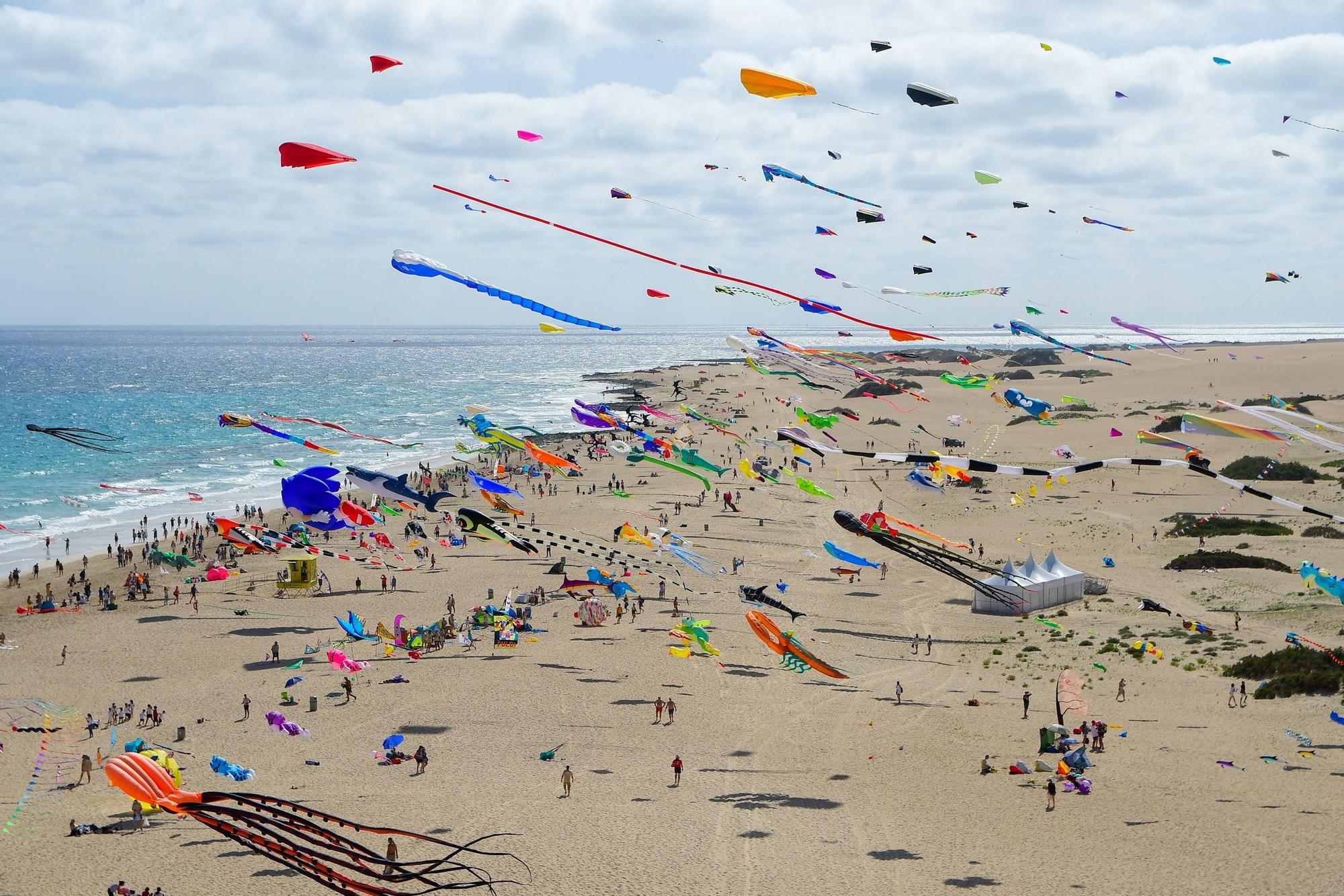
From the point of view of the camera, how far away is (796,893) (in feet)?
45.3

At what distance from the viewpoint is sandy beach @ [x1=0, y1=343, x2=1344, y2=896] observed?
1471 centimetres

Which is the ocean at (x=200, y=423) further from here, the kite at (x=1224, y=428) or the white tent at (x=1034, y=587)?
the kite at (x=1224, y=428)

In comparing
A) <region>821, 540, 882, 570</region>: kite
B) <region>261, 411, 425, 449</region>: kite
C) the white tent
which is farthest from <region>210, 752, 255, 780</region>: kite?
the white tent

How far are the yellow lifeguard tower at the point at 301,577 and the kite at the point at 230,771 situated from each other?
1404cm

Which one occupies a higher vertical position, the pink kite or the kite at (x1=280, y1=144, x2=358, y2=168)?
the kite at (x1=280, y1=144, x2=358, y2=168)

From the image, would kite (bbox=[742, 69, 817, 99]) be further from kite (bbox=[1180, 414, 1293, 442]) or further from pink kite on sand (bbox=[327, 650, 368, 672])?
pink kite on sand (bbox=[327, 650, 368, 672])

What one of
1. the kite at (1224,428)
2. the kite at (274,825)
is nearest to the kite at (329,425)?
the kite at (274,825)

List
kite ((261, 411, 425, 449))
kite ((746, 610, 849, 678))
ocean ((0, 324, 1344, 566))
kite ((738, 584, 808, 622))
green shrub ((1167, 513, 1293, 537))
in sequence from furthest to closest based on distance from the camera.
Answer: ocean ((0, 324, 1344, 566))
green shrub ((1167, 513, 1293, 537))
kite ((261, 411, 425, 449))
kite ((738, 584, 808, 622))
kite ((746, 610, 849, 678))

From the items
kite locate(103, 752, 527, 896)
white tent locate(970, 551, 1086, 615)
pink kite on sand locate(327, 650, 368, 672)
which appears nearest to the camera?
kite locate(103, 752, 527, 896)

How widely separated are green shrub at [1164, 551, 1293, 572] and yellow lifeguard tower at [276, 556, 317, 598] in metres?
27.1

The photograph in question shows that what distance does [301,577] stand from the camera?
31.7m

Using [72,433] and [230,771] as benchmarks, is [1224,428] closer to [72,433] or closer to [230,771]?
[230,771]

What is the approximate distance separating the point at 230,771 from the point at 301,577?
14.7 meters

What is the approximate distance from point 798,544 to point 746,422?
3563 cm
